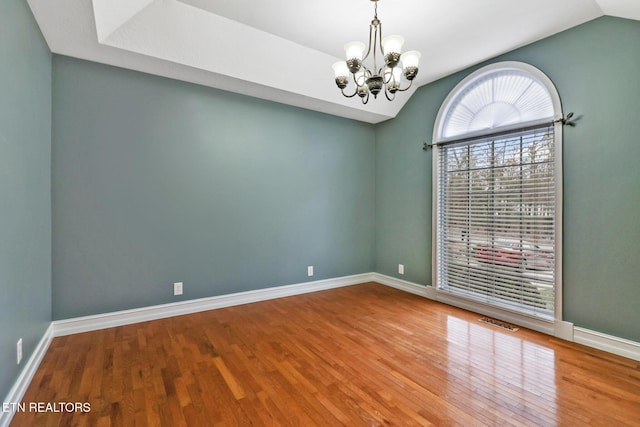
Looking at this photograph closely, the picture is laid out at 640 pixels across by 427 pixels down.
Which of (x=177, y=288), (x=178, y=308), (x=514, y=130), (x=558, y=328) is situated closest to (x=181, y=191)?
(x=177, y=288)

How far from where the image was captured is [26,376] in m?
1.97

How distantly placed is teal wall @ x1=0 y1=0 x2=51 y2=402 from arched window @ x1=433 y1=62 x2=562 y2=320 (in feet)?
13.2

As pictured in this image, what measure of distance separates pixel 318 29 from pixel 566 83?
8.00 ft

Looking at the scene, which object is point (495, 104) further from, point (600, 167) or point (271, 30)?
point (271, 30)

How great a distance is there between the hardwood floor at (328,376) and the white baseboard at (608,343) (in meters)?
0.08

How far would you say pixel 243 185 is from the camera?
3648 mm

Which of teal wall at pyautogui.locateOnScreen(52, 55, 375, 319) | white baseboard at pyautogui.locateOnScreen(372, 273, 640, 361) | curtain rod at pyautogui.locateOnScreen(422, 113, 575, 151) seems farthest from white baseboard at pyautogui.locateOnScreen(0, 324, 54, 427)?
curtain rod at pyautogui.locateOnScreen(422, 113, 575, 151)

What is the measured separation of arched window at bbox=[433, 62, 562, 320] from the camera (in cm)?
288

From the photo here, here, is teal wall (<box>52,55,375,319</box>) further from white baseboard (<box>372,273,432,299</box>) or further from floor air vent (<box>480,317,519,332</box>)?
floor air vent (<box>480,317,519,332</box>)

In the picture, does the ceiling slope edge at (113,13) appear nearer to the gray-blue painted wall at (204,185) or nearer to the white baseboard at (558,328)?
the gray-blue painted wall at (204,185)

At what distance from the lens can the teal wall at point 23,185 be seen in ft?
5.50

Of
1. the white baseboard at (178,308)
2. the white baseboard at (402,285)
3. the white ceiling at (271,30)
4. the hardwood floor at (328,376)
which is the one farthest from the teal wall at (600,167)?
the white baseboard at (178,308)

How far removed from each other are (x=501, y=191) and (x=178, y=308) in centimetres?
383

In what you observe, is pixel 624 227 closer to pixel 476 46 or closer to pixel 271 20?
pixel 476 46
